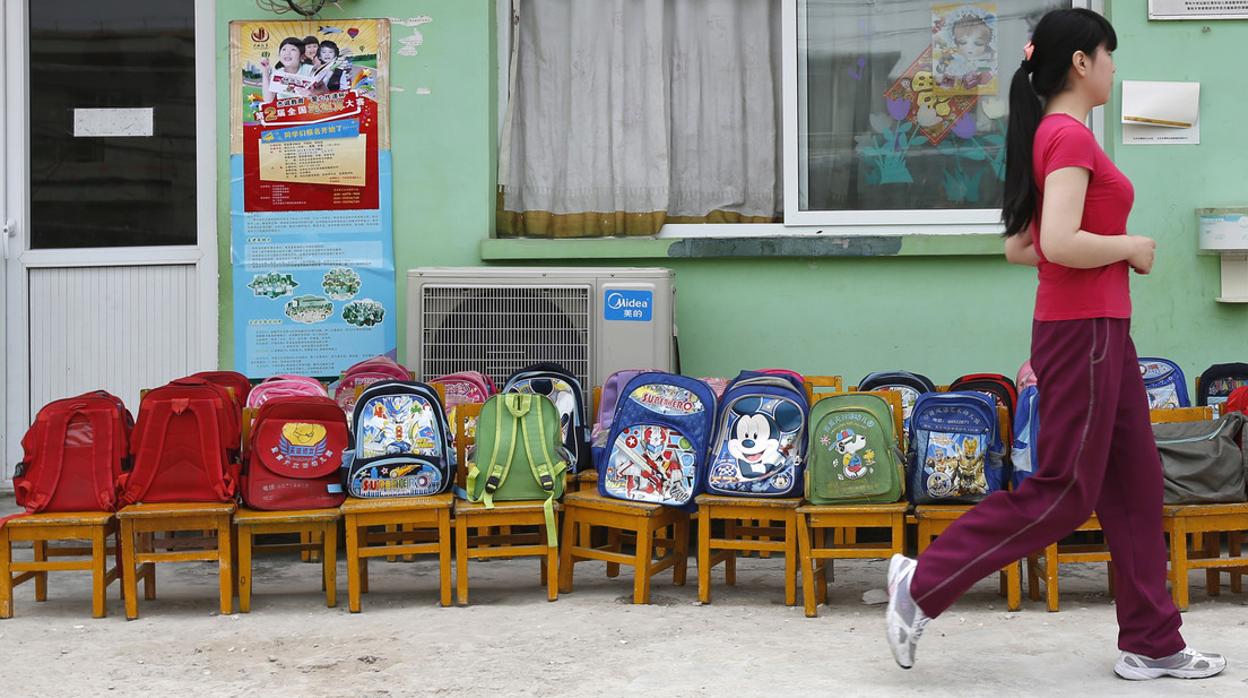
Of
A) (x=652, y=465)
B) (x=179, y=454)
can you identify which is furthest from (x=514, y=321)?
(x=179, y=454)

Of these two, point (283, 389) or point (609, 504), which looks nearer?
point (609, 504)

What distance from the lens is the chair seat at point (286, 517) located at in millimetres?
5449

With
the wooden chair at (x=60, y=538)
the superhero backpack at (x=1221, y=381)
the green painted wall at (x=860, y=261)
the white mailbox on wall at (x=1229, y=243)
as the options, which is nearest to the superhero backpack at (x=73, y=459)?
the wooden chair at (x=60, y=538)

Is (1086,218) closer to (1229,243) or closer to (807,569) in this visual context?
(807,569)

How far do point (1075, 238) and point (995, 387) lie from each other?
193 cm

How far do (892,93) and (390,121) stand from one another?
2.52 m

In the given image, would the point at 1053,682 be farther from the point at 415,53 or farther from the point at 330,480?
the point at 415,53

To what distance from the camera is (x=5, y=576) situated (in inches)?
216

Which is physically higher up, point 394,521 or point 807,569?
point 394,521

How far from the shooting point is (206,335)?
7.44 meters

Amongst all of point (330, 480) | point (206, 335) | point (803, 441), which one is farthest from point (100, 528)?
point (803, 441)

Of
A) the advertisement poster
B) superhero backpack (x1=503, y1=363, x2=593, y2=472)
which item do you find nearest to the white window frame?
the advertisement poster

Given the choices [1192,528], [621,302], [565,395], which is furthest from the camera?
[621,302]

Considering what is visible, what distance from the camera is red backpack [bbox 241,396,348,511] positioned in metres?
5.57
